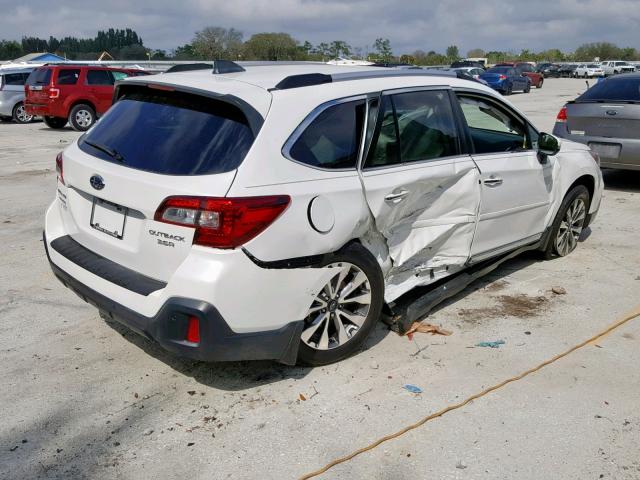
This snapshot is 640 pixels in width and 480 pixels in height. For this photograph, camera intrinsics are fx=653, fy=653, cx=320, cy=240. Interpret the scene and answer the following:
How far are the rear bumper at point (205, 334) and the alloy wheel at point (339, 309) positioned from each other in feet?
0.68

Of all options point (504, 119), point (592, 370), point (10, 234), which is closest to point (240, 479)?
point (592, 370)

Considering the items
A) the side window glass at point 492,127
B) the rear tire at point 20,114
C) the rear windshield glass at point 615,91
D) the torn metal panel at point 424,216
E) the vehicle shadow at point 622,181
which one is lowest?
the rear tire at point 20,114

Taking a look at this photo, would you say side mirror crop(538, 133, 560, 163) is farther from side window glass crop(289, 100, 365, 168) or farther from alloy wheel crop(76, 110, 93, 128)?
alloy wheel crop(76, 110, 93, 128)

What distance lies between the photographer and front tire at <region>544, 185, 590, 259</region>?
5816mm

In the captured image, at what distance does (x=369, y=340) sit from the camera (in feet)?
14.4

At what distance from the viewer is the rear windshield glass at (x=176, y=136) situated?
3.37 m

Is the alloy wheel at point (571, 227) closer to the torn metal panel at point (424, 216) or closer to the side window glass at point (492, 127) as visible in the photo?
the side window glass at point (492, 127)

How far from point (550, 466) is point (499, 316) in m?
1.83

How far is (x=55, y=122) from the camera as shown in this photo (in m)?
18.1

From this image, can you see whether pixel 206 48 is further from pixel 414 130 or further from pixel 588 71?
pixel 414 130

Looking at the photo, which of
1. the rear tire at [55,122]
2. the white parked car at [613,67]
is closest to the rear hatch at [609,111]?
the rear tire at [55,122]

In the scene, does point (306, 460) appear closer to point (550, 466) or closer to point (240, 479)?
point (240, 479)

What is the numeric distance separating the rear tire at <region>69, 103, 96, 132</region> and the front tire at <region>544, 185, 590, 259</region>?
1421 cm

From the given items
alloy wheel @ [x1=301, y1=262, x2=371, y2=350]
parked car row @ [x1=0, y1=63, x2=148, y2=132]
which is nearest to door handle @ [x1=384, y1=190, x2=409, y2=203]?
alloy wheel @ [x1=301, y1=262, x2=371, y2=350]
